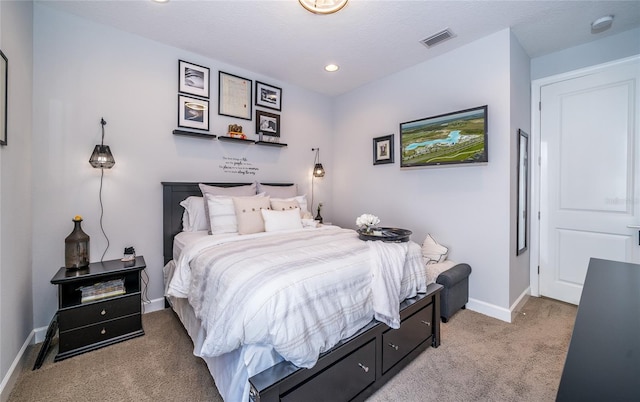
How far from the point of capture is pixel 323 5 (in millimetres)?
1857

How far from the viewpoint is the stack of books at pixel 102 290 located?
6.84 ft

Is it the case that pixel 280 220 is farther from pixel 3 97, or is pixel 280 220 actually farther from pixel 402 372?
pixel 3 97

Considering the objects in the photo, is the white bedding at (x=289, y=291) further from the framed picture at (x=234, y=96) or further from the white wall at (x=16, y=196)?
the framed picture at (x=234, y=96)

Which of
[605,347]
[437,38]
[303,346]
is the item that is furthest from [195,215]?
[437,38]

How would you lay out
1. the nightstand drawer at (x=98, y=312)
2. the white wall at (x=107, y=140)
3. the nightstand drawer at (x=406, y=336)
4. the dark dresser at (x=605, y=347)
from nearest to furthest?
the dark dresser at (x=605, y=347), the nightstand drawer at (x=406, y=336), the nightstand drawer at (x=98, y=312), the white wall at (x=107, y=140)

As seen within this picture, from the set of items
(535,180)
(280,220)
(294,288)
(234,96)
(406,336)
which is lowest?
(406,336)

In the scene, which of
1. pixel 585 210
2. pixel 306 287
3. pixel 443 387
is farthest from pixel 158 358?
pixel 585 210

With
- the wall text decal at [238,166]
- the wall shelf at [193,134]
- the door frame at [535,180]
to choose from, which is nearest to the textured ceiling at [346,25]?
the door frame at [535,180]

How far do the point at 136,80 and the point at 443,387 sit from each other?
3596 mm

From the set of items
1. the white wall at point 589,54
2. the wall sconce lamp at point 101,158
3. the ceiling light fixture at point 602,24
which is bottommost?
the wall sconce lamp at point 101,158

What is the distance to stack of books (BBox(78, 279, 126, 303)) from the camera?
208 cm

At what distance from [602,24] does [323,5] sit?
8.38 ft

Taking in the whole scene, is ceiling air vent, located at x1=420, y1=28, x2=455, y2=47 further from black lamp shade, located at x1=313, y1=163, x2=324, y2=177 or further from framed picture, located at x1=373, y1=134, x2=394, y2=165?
black lamp shade, located at x1=313, y1=163, x2=324, y2=177

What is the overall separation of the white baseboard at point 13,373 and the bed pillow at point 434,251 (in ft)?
10.8
